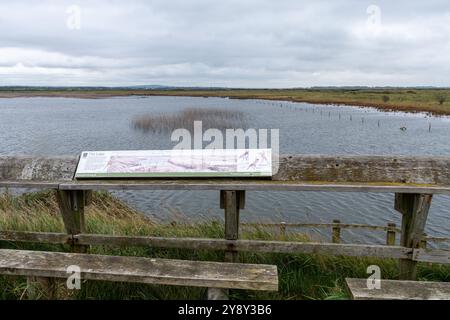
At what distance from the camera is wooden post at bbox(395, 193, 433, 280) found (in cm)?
341

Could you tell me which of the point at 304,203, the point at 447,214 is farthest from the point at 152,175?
the point at 447,214

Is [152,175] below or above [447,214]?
above

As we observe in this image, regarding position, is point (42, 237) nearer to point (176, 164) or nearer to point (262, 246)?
point (176, 164)

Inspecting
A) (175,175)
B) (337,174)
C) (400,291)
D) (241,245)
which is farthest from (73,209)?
(400,291)

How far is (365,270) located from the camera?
398cm

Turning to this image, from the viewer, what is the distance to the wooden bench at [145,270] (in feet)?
8.68

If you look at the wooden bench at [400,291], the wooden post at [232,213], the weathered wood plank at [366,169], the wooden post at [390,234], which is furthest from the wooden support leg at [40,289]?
the wooden post at [390,234]

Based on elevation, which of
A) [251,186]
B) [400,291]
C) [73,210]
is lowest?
[400,291]

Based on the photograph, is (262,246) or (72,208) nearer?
(262,246)

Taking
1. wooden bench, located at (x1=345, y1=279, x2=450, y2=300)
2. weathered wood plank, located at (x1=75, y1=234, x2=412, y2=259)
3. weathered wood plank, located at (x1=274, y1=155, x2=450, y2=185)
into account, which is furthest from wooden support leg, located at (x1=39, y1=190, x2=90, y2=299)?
wooden bench, located at (x1=345, y1=279, x2=450, y2=300)

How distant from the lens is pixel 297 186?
3.21 metres

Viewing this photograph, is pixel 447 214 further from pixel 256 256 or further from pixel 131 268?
pixel 131 268

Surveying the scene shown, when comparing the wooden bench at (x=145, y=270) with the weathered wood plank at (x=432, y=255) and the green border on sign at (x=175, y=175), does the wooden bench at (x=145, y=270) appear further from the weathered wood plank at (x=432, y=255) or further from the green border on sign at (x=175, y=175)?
the weathered wood plank at (x=432, y=255)

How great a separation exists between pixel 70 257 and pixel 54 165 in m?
1.13
